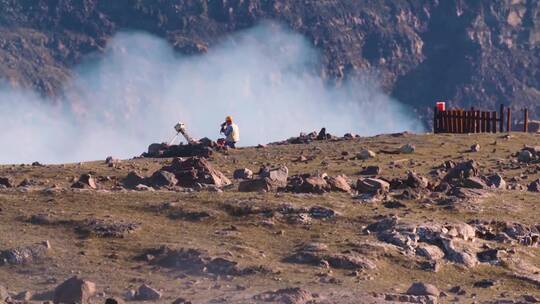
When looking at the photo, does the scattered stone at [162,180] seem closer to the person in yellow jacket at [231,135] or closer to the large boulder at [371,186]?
the large boulder at [371,186]

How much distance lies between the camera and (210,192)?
20812 millimetres

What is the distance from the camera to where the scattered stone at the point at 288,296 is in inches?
592

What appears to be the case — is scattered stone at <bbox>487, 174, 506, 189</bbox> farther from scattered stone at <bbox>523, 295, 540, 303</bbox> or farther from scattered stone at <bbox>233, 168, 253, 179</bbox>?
scattered stone at <bbox>523, 295, 540, 303</bbox>

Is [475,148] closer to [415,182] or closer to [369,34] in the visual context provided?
[415,182]

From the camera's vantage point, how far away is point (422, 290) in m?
15.8

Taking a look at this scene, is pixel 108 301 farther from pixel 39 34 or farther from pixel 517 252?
pixel 39 34

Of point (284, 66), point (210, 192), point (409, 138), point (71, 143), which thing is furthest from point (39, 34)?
point (210, 192)

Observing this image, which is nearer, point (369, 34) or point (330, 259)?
point (330, 259)

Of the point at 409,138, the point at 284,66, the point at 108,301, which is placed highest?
the point at 284,66

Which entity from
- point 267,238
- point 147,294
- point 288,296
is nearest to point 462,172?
point 267,238

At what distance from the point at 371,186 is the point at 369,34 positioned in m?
113

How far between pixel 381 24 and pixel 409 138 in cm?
10053

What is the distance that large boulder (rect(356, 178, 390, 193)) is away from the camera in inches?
838

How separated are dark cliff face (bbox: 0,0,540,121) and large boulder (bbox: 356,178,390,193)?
105986 mm
